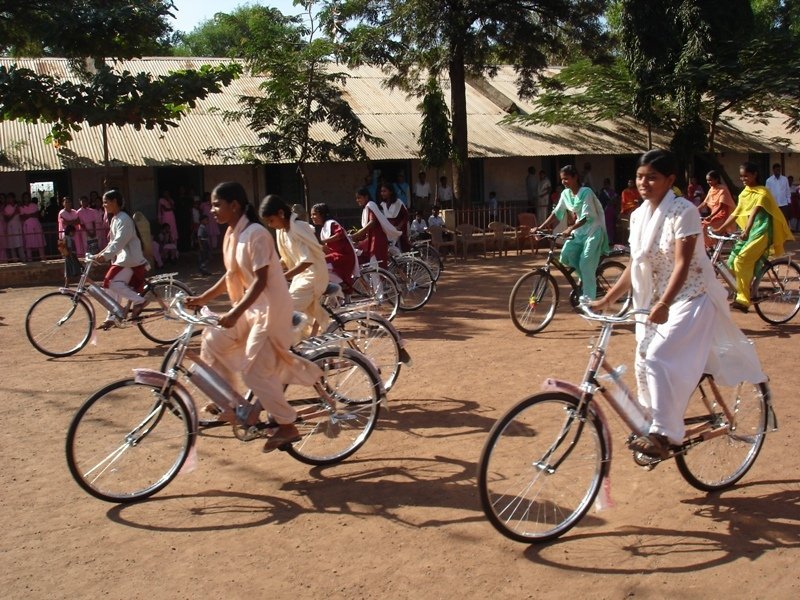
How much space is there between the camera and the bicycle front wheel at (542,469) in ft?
13.3

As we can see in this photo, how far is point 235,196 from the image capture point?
502 cm

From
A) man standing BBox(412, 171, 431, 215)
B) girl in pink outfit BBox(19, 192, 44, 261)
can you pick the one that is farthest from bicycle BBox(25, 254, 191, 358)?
man standing BBox(412, 171, 431, 215)

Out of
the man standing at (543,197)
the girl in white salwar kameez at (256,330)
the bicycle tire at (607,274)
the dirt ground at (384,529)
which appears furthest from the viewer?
the man standing at (543,197)

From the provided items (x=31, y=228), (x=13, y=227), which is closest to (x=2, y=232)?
(x=13, y=227)

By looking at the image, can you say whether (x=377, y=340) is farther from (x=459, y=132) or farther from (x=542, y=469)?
(x=459, y=132)

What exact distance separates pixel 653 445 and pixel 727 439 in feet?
2.49

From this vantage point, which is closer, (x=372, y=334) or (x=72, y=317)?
(x=372, y=334)

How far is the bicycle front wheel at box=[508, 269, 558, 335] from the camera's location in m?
9.31

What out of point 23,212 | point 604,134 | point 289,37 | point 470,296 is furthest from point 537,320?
point 604,134

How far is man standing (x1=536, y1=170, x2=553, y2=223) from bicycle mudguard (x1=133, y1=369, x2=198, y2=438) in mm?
17686

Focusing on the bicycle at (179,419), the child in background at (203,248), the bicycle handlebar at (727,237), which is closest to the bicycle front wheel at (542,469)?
the bicycle at (179,419)

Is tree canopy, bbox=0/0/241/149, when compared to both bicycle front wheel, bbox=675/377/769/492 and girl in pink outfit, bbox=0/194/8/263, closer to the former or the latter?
girl in pink outfit, bbox=0/194/8/263

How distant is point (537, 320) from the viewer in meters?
9.54

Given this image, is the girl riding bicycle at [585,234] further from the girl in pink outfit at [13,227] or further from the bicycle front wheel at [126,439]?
the girl in pink outfit at [13,227]
